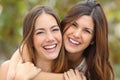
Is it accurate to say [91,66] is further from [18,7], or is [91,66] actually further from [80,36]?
[18,7]

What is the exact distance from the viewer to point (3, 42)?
5.96 m

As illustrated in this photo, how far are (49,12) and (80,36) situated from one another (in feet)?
1.02

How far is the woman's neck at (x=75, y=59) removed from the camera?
4.01 m

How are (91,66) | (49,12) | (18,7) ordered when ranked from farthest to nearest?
(18,7)
(91,66)
(49,12)

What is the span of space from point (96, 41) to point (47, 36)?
1.57 feet

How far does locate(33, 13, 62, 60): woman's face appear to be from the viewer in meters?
3.61

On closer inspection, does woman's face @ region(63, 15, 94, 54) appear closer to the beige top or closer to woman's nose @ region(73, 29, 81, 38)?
woman's nose @ region(73, 29, 81, 38)

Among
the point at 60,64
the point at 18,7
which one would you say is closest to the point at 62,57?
the point at 60,64

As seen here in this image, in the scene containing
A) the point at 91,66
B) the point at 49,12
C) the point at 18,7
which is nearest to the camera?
the point at 49,12

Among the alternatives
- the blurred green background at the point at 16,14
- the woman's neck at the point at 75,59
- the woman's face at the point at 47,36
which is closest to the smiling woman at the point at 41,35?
the woman's face at the point at 47,36

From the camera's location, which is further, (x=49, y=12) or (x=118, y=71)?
(x=118, y=71)

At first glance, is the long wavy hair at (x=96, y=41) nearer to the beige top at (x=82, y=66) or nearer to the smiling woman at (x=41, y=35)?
the beige top at (x=82, y=66)

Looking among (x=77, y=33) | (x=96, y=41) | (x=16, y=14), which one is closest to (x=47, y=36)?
(x=77, y=33)

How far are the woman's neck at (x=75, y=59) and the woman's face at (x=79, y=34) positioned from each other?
0.18m
